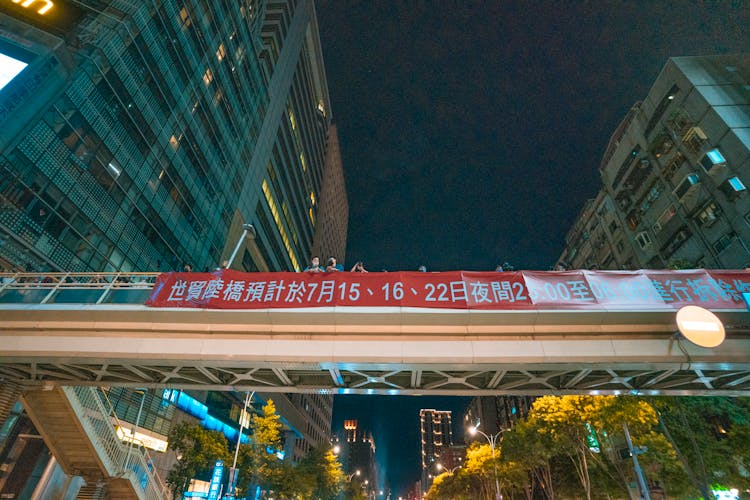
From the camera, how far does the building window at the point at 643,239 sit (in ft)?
150

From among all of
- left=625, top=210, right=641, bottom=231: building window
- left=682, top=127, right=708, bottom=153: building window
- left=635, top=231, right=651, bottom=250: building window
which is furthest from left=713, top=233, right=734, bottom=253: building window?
left=625, top=210, right=641, bottom=231: building window

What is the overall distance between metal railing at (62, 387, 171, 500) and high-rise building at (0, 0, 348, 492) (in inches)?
326

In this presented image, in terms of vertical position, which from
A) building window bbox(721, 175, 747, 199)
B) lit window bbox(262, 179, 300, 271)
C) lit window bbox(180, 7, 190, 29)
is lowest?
building window bbox(721, 175, 747, 199)

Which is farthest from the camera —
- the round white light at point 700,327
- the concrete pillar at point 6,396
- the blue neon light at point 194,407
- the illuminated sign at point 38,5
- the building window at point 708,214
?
the building window at point 708,214

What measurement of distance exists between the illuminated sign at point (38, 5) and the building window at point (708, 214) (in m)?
53.7

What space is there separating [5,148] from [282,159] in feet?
159

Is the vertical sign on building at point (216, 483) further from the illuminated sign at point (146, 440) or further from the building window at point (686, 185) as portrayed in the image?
the building window at point (686, 185)

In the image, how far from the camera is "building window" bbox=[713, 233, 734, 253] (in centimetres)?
3400

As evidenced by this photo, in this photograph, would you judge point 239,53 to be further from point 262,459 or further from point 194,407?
point 262,459

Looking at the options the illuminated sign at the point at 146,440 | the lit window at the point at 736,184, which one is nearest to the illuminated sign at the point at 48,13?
the illuminated sign at the point at 146,440

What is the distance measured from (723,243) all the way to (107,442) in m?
47.5

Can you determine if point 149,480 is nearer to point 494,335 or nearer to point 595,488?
point 494,335

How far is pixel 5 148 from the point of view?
19078 millimetres

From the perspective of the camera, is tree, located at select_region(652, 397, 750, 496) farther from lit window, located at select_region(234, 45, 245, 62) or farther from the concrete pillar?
lit window, located at select_region(234, 45, 245, 62)
